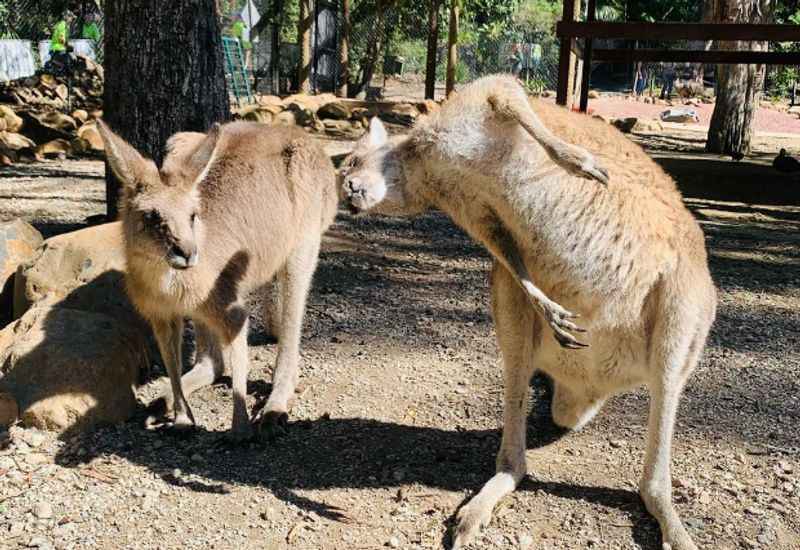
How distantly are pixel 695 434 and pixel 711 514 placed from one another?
2.03 feet

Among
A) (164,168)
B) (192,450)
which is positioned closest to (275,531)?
(192,450)

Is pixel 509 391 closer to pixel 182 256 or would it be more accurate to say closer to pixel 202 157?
Answer: pixel 182 256

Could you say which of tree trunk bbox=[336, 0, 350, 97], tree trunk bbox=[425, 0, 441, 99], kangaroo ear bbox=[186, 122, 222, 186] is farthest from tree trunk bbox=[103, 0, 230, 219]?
tree trunk bbox=[336, 0, 350, 97]

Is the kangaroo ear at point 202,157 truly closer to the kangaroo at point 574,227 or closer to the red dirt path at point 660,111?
the kangaroo at point 574,227

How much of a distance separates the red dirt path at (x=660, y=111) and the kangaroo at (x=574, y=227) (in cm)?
1772

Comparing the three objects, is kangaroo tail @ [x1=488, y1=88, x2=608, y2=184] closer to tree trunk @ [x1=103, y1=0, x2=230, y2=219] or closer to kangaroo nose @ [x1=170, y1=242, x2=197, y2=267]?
kangaroo nose @ [x1=170, y1=242, x2=197, y2=267]

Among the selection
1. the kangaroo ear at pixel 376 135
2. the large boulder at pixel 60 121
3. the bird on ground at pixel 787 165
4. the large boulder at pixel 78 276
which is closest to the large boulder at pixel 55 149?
the large boulder at pixel 60 121

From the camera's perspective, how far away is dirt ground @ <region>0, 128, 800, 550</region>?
3084mm

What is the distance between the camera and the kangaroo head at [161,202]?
3.35 meters

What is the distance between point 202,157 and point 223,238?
1.37ft

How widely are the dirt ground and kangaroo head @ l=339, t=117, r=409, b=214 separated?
112 centimetres

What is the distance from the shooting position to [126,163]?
341cm

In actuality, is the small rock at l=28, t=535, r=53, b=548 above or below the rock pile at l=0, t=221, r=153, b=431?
below

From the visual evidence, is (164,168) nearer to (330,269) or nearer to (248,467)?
(248,467)
